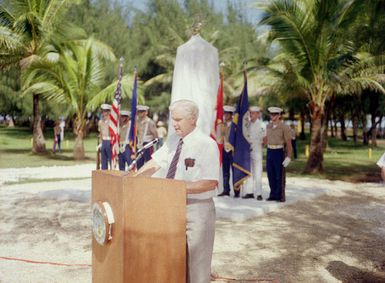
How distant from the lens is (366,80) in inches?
605

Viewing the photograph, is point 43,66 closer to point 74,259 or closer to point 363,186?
point 363,186

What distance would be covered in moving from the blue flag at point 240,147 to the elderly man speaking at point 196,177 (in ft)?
21.7

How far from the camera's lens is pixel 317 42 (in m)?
14.7

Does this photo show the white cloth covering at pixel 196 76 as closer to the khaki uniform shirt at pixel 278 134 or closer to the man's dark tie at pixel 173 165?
the khaki uniform shirt at pixel 278 134

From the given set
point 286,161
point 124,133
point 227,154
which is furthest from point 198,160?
point 124,133

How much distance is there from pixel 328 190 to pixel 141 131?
4.84 m

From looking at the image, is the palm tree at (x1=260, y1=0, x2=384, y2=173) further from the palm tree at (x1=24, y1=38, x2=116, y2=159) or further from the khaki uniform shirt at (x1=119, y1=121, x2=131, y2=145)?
the palm tree at (x1=24, y1=38, x2=116, y2=159)

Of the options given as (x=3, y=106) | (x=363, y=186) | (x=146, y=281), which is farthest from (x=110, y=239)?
(x=3, y=106)

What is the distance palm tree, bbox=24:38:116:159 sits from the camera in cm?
1962

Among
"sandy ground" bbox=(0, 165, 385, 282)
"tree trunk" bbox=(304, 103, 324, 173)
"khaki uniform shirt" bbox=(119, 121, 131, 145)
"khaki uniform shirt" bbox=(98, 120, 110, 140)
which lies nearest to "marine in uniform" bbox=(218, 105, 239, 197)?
"sandy ground" bbox=(0, 165, 385, 282)

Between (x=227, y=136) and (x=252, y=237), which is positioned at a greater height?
(x=227, y=136)

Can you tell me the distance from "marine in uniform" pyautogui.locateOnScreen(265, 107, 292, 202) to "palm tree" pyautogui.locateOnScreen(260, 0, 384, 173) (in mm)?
5447

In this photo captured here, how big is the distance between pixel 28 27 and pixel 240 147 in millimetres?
13944

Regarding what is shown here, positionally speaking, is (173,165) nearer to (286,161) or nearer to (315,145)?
(286,161)
